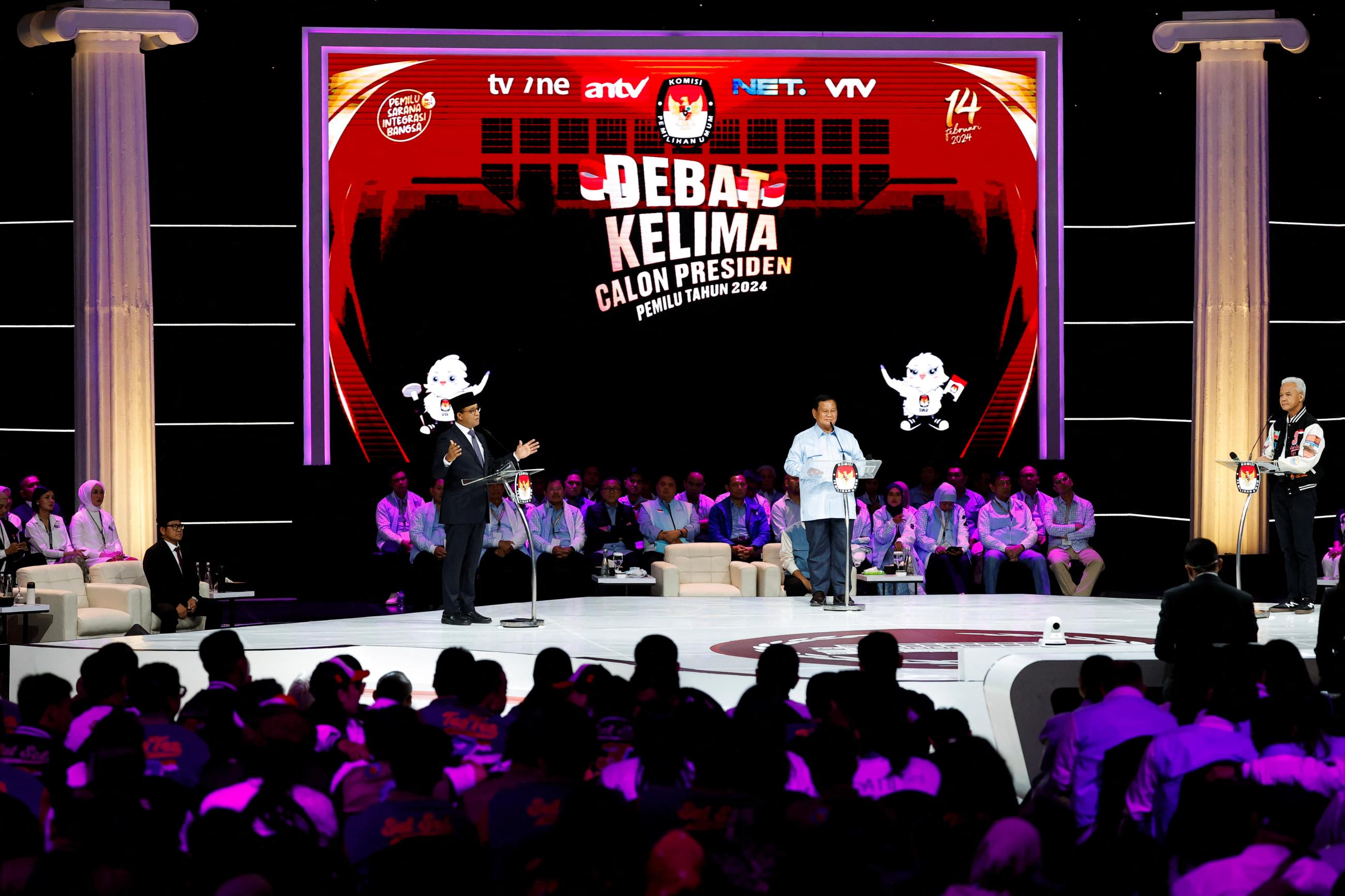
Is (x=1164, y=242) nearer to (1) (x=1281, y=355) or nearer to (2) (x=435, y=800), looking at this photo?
(1) (x=1281, y=355)

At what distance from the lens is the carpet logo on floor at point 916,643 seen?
8008 mm

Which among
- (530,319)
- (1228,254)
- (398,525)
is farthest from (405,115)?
(1228,254)

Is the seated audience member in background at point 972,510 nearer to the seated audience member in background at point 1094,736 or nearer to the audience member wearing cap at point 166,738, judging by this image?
the seated audience member in background at point 1094,736

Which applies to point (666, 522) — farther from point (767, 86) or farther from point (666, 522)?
point (767, 86)

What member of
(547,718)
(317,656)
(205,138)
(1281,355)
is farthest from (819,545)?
(547,718)

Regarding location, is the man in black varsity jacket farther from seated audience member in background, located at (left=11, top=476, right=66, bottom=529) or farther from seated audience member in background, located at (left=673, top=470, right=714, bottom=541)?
seated audience member in background, located at (left=11, top=476, right=66, bottom=529)

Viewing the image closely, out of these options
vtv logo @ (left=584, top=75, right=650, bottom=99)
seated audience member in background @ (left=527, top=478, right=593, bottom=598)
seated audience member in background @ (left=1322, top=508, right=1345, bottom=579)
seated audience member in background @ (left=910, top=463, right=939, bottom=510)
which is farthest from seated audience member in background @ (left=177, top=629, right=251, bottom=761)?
seated audience member in background @ (left=1322, top=508, right=1345, bottom=579)

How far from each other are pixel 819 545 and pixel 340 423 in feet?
13.0

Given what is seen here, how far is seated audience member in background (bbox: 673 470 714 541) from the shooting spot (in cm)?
1246

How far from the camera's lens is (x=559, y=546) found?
12117 mm

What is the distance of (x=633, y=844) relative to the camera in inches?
124

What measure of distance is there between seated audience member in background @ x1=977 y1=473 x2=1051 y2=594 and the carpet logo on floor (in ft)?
9.08

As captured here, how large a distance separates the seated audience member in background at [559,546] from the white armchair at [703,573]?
708 millimetres

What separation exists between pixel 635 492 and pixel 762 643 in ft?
12.9
